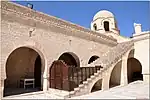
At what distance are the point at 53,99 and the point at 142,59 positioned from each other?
27.7 ft

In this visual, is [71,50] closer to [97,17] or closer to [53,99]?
[53,99]

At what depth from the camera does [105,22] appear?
23266 millimetres

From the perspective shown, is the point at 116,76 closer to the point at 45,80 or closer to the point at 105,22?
the point at 45,80

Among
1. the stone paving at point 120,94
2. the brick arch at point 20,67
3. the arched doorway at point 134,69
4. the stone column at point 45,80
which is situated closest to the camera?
the stone paving at point 120,94

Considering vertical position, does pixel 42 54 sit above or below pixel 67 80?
above

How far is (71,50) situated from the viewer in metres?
12.8

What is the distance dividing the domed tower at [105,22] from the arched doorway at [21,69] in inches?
444

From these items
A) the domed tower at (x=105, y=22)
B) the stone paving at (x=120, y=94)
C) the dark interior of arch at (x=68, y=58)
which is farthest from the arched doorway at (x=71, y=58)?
the domed tower at (x=105, y=22)

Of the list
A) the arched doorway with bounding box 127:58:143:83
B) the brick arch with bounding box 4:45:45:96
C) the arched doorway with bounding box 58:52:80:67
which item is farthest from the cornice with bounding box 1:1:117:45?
the arched doorway with bounding box 127:58:143:83

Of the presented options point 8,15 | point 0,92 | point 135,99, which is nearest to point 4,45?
point 8,15

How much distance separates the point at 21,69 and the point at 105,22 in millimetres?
14357

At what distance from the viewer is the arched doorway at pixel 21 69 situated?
12.5 m

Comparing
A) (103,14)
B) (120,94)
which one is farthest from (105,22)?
(120,94)

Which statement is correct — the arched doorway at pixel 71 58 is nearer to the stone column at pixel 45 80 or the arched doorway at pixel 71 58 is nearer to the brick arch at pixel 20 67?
the brick arch at pixel 20 67
